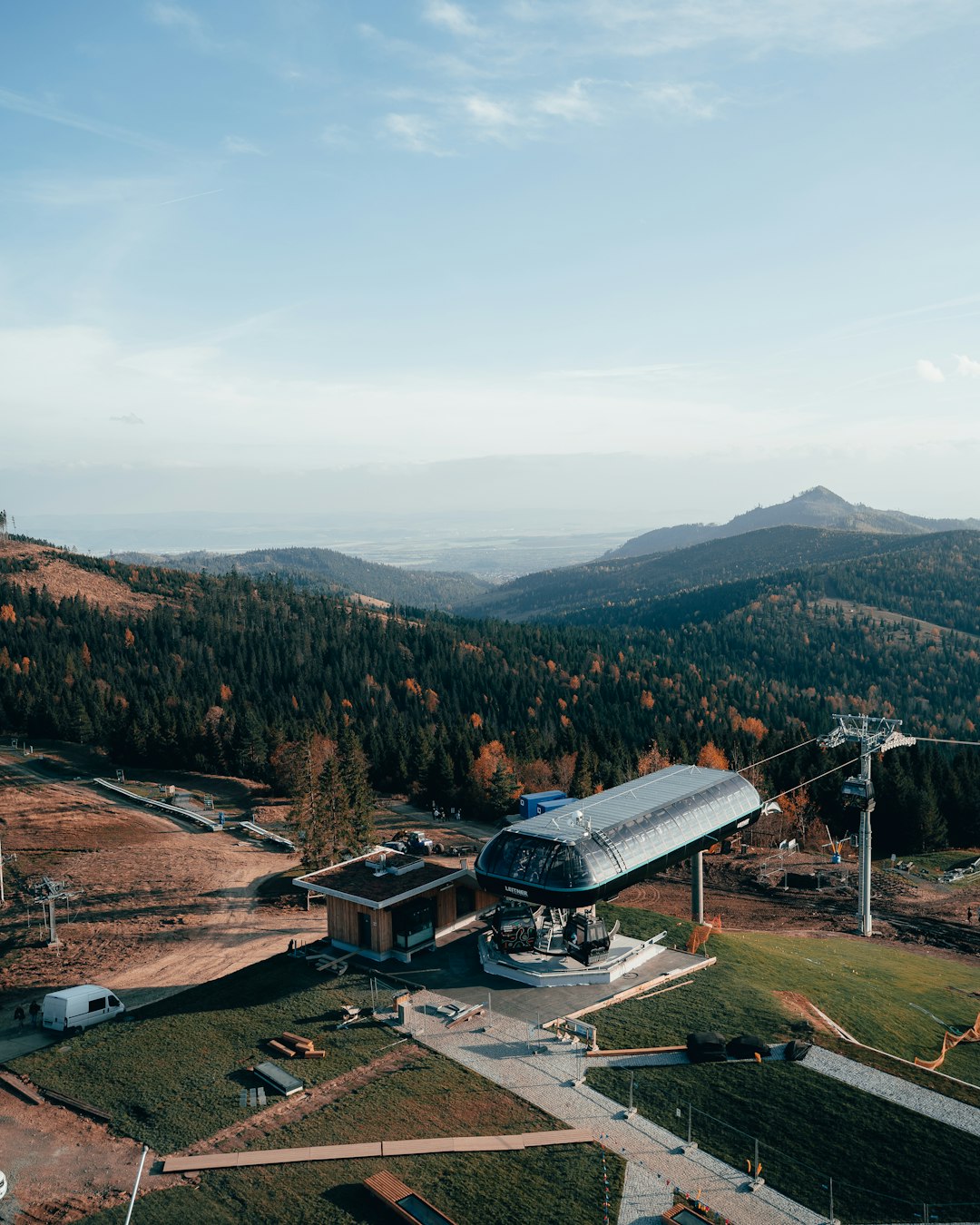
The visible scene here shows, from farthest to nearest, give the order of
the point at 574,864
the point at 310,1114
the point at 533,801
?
the point at 533,801, the point at 574,864, the point at 310,1114

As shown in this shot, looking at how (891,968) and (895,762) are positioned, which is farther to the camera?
(895,762)

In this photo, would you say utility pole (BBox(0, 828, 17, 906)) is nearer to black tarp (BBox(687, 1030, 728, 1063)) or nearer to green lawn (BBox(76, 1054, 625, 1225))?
green lawn (BBox(76, 1054, 625, 1225))

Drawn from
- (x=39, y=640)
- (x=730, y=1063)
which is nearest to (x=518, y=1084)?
(x=730, y=1063)

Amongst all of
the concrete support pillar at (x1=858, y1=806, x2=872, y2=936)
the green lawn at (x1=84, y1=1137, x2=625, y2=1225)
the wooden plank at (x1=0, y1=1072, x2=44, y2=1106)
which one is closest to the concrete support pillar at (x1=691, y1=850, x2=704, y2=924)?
the concrete support pillar at (x1=858, y1=806, x2=872, y2=936)

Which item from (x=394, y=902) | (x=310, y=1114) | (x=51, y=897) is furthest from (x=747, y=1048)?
(x=51, y=897)

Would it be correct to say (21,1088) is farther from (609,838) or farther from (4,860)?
(4,860)

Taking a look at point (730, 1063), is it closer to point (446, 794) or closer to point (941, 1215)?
point (941, 1215)
